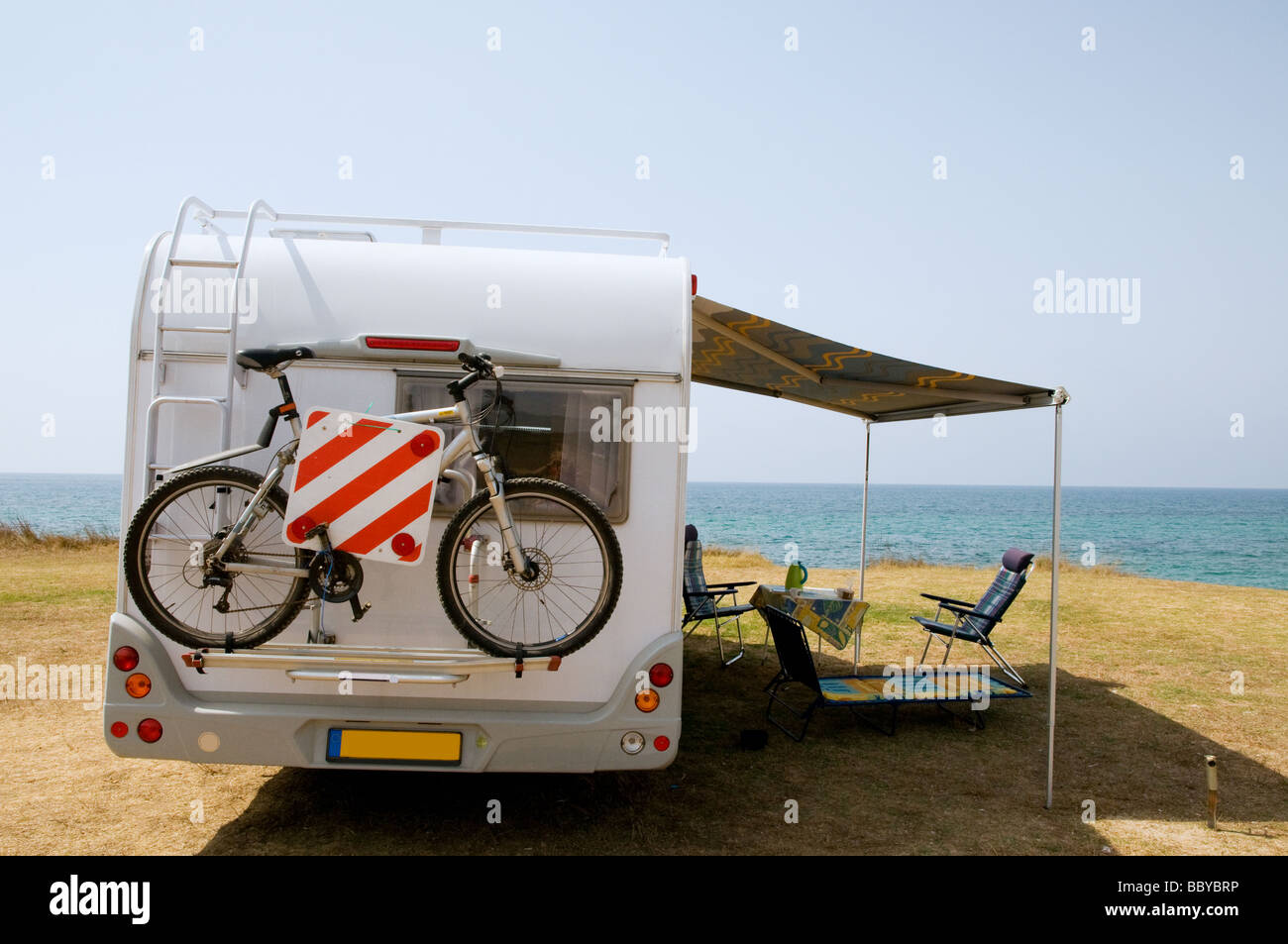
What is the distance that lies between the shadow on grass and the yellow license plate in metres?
0.57

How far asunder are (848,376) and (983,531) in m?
46.9

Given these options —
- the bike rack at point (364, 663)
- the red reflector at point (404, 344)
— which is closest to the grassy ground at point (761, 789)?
the bike rack at point (364, 663)

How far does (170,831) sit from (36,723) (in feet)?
7.39

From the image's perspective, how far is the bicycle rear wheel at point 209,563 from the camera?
3.15 meters

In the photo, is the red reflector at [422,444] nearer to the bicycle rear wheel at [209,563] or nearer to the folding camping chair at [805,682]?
the bicycle rear wheel at [209,563]

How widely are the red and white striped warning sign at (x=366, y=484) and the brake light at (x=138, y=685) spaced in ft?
2.61

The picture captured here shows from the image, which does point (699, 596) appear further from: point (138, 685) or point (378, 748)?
point (138, 685)

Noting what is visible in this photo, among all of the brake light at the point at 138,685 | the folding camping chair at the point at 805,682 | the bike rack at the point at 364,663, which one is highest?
the bike rack at the point at 364,663

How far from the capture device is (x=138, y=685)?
3322 millimetres

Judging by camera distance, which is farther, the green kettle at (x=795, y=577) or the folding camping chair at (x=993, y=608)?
the green kettle at (x=795, y=577)

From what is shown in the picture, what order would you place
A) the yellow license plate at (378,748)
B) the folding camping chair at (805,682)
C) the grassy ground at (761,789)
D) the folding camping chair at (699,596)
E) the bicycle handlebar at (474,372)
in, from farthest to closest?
the folding camping chair at (699,596), the folding camping chair at (805,682), the grassy ground at (761,789), the yellow license plate at (378,748), the bicycle handlebar at (474,372)

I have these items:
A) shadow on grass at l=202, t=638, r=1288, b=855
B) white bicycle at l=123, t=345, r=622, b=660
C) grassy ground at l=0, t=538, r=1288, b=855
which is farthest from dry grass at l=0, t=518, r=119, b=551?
white bicycle at l=123, t=345, r=622, b=660
